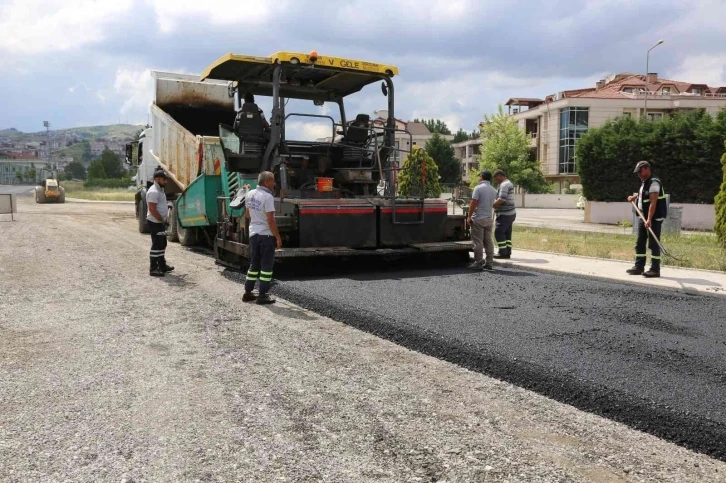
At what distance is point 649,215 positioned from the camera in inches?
319

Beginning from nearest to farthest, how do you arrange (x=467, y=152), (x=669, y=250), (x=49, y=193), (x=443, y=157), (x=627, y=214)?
(x=669, y=250) < (x=627, y=214) < (x=49, y=193) < (x=443, y=157) < (x=467, y=152)

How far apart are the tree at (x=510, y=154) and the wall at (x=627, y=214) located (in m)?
16.9

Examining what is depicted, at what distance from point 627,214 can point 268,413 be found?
22.4 meters

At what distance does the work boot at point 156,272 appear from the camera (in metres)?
8.55

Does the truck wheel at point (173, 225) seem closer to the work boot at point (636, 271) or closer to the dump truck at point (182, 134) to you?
the dump truck at point (182, 134)

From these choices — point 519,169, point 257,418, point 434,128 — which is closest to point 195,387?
point 257,418

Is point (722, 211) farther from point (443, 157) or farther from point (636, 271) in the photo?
point (443, 157)

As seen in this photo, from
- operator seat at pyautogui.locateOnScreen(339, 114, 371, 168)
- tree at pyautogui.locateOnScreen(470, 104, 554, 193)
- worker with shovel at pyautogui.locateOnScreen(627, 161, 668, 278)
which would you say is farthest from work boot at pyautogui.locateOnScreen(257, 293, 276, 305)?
tree at pyautogui.locateOnScreen(470, 104, 554, 193)

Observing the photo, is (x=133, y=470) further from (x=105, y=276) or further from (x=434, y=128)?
(x=434, y=128)

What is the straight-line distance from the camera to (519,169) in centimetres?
4156

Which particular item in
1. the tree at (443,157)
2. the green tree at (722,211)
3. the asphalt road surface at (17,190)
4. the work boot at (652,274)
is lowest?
the work boot at (652,274)

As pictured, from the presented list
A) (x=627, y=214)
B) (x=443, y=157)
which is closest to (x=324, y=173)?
(x=627, y=214)

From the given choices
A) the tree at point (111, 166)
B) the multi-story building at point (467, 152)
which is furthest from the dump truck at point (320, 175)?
the tree at point (111, 166)

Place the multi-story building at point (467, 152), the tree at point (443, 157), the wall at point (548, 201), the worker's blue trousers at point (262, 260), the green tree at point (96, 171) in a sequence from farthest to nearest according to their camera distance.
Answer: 1. the green tree at point (96, 171)
2. the multi-story building at point (467, 152)
3. the tree at point (443, 157)
4. the wall at point (548, 201)
5. the worker's blue trousers at point (262, 260)
